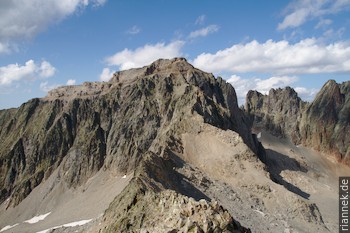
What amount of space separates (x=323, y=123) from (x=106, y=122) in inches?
3279

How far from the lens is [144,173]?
181ft

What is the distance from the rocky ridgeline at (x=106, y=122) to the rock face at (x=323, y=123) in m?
34.5

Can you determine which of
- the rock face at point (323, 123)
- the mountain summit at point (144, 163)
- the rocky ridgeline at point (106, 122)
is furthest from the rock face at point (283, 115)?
the mountain summit at point (144, 163)

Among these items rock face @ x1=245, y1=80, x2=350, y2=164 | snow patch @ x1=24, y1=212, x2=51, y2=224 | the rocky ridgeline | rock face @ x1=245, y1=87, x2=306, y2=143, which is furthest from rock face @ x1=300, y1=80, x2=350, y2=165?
snow patch @ x1=24, y1=212, x2=51, y2=224

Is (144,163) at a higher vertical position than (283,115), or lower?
lower

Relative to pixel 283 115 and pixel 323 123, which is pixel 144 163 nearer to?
pixel 323 123

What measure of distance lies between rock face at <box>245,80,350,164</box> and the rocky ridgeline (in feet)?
113

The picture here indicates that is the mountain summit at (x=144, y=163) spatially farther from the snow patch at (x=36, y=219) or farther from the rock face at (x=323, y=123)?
the rock face at (x=323, y=123)

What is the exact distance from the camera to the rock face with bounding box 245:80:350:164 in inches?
5872

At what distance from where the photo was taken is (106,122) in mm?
130000

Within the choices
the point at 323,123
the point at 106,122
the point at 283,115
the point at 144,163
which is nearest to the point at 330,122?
the point at 323,123

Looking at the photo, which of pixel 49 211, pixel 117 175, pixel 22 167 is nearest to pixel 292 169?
pixel 117 175

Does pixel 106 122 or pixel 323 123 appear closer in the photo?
pixel 106 122

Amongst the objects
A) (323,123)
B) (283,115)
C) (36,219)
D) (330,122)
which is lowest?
(36,219)
